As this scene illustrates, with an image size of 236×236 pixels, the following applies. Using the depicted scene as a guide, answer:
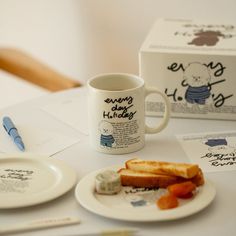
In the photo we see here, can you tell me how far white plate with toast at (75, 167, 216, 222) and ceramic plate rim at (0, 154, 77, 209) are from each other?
19 mm

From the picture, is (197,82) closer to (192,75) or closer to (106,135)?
(192,75)

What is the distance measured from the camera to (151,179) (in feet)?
2.45

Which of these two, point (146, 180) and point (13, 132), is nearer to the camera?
point (146, 180)

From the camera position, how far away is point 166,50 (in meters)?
0.98

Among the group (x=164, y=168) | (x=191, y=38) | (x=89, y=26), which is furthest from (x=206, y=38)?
(x=89, y=26)

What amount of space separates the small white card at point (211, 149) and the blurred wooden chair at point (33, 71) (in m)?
0.51

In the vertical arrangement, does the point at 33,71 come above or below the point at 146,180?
below

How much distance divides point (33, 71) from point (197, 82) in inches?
22.0

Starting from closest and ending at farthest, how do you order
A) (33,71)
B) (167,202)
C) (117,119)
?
(167,202), (117,119), (33,71)

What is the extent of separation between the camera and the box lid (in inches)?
38.8

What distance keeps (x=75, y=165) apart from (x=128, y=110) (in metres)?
0.11

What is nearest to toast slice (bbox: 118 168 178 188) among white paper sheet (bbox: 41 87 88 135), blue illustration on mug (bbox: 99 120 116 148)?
blue illustration on mug (bbox: 99 120 116 148)

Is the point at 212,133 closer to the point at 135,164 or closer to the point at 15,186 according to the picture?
the point at 135,164

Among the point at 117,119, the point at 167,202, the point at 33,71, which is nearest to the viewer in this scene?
the point at 167,202
